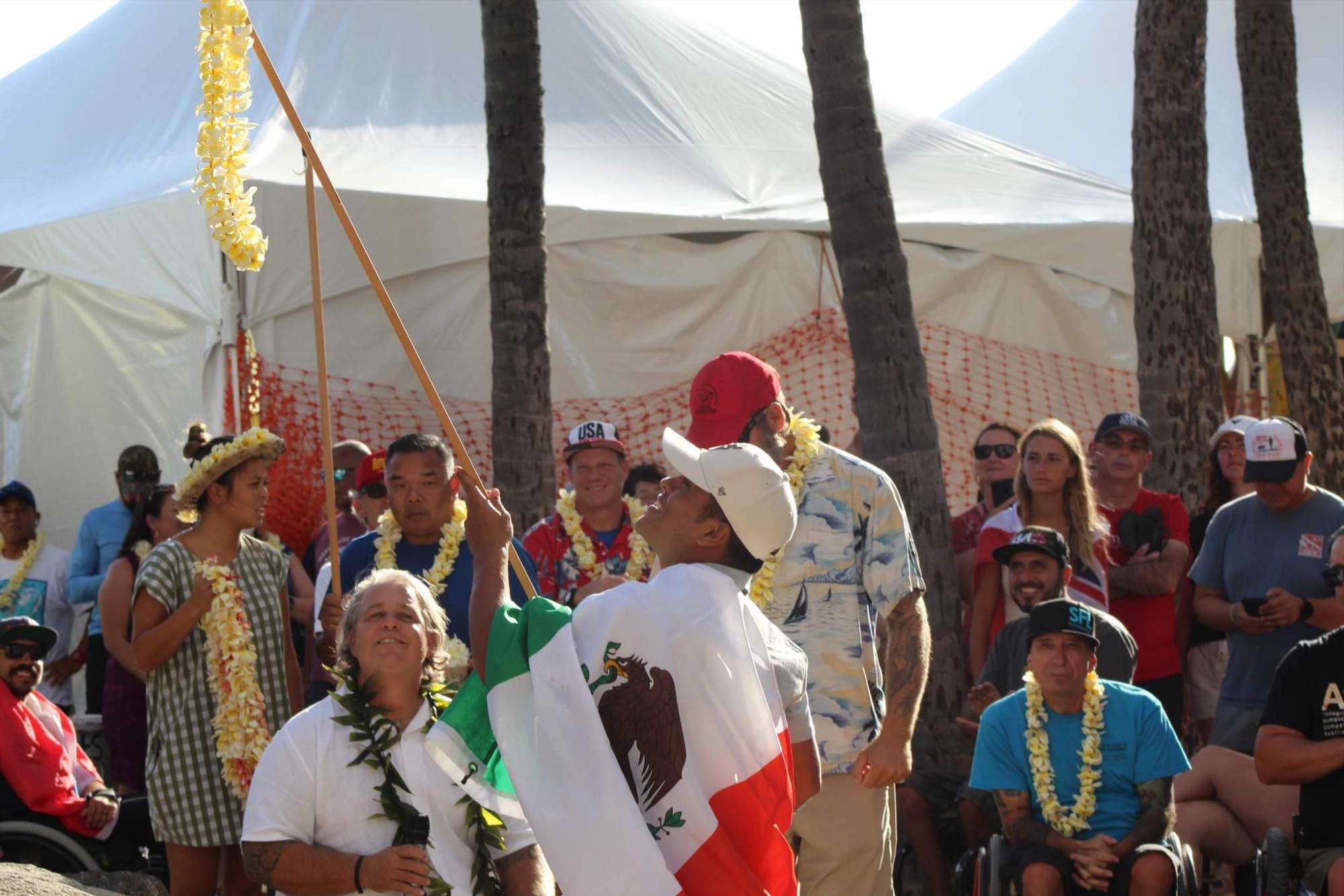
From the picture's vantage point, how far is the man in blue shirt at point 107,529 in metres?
8.68

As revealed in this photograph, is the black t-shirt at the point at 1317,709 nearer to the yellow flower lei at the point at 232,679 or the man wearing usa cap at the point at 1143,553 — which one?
the man wearing usa cap at the point at 1143,553

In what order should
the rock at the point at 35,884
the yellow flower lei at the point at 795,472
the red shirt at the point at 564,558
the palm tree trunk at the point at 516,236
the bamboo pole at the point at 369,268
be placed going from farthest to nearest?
the palm tree trunk at the point at 516,236, the red shirt at the point at 564,558, the yellow flower lei at the point at 795,472, the rock at the point at 35,884, the bamboo pole at the point at 369,268

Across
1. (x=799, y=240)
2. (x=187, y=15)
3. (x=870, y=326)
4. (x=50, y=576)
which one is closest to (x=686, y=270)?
(x=799, y=240)

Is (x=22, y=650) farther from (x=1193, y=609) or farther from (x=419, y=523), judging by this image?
(x=1193, y=609)

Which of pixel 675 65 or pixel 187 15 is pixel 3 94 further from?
pixel 675 65

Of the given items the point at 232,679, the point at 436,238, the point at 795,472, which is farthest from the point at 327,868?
the point at 436,238

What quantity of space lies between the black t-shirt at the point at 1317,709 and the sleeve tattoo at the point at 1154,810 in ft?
1.59

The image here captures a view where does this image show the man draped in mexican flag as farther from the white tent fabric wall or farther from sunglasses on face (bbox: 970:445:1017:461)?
the white tent fabric wall

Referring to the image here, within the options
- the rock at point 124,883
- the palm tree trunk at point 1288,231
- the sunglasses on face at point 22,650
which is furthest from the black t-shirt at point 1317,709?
the palm tree trunk at point 1288,231

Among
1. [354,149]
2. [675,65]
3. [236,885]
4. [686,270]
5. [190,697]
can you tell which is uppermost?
[675,65]

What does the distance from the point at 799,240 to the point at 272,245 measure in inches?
133

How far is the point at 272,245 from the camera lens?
32.4ft

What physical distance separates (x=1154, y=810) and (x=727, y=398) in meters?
2.23

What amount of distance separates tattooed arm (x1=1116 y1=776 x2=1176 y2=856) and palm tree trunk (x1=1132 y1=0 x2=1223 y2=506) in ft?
11.4
